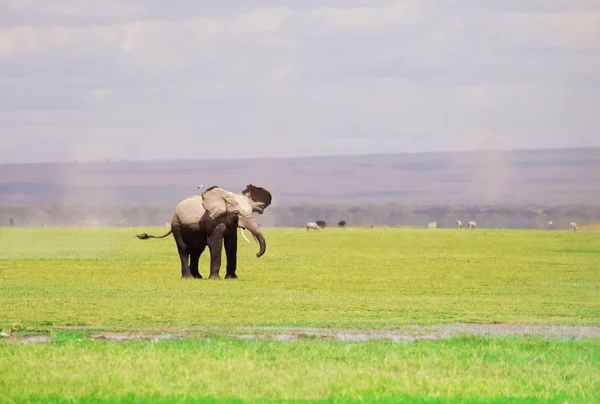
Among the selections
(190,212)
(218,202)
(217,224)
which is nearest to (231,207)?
(218,202)

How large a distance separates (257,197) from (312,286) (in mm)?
4778

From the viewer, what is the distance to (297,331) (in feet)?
77.5

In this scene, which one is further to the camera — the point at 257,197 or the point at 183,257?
the point at 257,197

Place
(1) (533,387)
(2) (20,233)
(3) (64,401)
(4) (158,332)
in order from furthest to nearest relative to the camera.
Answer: (2) (20,233) → (4) (158,332) → (1) (533,387) → (3) (64,401)

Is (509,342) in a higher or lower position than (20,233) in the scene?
lower

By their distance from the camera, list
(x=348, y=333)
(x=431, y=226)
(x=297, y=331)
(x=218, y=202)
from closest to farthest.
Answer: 1. (x=348, y=333)
2. (x=297, y=331)
3. (x=218, y=202)
4. (x=431, y=226)

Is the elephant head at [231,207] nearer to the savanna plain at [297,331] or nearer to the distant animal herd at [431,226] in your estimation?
the savanna plain at [297,331]

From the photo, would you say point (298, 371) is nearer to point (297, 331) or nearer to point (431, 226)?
point (297, 331)

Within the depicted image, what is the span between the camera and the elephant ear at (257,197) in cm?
4019

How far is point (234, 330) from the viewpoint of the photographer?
77.8 ft

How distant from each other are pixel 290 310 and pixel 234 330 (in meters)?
4.67

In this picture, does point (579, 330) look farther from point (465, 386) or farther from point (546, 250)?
point (546, 250)

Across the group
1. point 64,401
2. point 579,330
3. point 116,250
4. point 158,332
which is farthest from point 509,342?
point 116,250

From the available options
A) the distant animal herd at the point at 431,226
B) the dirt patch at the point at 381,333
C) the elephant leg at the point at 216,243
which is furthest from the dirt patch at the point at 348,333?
the distant animal herd at the point at 431,226
